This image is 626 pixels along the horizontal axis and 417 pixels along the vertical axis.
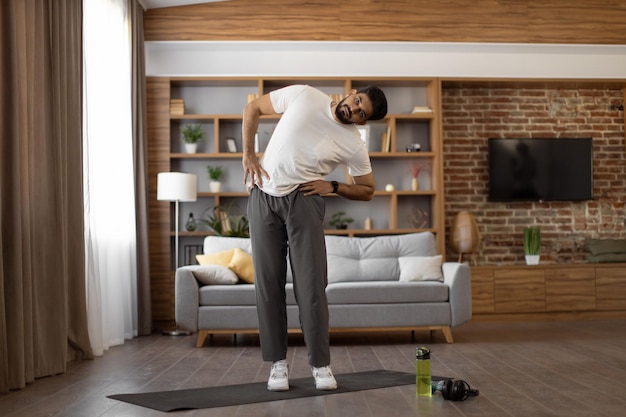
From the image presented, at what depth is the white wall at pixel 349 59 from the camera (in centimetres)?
748

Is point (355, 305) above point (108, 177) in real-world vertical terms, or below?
below

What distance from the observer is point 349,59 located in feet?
24.8

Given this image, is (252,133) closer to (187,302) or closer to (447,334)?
(187,302)

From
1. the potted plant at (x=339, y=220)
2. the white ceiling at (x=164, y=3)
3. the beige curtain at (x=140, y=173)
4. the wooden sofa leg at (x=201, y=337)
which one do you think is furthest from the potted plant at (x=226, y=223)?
the white ceiling at (x=164, y=3)

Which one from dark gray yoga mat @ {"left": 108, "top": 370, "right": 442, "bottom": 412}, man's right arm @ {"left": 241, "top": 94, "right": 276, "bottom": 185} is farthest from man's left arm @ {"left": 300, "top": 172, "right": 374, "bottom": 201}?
dark gray yoga mat @ {"left": 108, "top": 370, "right": 442, "bottom": 412}

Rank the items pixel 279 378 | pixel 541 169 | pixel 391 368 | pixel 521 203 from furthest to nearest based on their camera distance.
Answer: pixel 521 203
pixel 541 169
pixel 391 368
pixel 279 378

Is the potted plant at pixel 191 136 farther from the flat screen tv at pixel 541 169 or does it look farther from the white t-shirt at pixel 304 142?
the white t-shirt at pixel 304 142

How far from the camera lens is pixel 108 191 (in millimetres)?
6020

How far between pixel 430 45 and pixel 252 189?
14.4 ft

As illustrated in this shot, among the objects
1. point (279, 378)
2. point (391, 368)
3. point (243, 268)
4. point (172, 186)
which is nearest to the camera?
point (279, 378)

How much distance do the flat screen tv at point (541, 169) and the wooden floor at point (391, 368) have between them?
1.66 m

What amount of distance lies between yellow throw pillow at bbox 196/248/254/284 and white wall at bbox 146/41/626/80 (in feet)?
7.07

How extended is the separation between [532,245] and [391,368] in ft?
12.1

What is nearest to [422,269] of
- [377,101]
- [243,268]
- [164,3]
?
[243,268]
